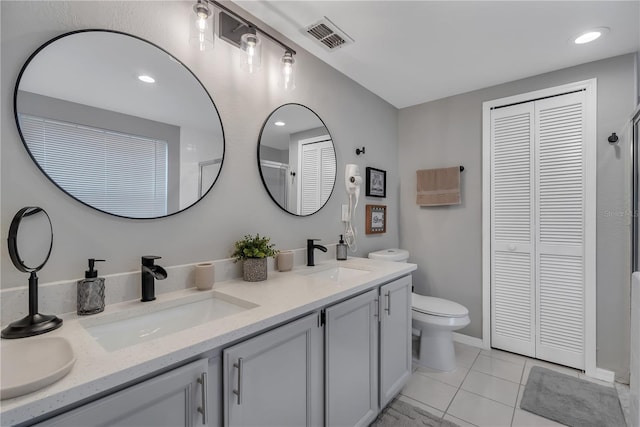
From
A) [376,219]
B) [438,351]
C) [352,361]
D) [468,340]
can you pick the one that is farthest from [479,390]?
[376,219]

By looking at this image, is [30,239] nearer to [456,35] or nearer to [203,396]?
[203,396]

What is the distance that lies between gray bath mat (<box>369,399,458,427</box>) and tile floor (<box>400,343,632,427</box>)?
0.21ft

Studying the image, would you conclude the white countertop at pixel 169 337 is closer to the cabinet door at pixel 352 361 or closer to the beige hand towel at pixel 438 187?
the cabinet door at pixel 352 361

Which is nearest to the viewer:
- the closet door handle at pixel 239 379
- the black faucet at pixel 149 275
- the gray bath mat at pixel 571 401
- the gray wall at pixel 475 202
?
the closet door handle at pixel 239 379

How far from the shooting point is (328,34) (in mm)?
1854

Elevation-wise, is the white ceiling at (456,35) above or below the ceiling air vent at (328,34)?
above

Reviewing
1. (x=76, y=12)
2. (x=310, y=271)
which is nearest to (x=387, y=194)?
(x=310, y=271)

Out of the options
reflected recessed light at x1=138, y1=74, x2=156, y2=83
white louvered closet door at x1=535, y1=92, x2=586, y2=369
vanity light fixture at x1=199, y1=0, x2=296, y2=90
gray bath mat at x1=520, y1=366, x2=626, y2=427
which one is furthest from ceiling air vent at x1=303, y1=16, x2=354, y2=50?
gray bath mat at x1=520, y1=366, x2=626, y2=427

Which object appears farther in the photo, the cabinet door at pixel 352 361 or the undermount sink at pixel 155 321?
the cabinet door at pixel 352 361

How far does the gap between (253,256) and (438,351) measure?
176 cm

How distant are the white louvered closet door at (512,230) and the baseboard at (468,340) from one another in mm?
122

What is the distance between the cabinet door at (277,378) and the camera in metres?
0.95

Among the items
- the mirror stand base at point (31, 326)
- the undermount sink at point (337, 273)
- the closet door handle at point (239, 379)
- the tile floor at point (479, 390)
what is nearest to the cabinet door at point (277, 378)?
the closet door handle at point (239, 379)

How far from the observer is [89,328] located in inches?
39.9
